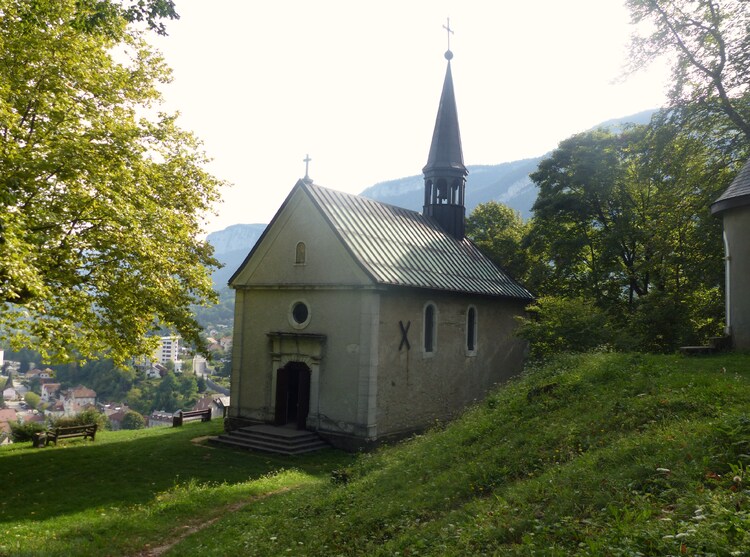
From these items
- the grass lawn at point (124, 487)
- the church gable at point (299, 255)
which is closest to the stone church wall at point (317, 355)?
the church gable at point (299, 255)

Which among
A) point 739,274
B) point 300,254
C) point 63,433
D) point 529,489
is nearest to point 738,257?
point 739,274

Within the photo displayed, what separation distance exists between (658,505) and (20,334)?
48.9 feet

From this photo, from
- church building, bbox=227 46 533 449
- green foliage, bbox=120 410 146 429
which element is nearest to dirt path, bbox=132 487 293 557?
church building, bbox=227 46 533 449

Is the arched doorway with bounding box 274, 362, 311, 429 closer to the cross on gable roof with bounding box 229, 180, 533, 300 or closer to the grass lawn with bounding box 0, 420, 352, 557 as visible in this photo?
the grass lawn with bounding box 0, 420, 352, 557

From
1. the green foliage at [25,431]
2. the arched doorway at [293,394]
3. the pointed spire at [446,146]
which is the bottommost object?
the green foliage at [25,431]

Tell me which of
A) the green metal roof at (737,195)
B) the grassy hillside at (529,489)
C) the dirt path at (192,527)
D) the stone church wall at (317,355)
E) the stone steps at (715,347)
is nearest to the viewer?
the grassy hillside at (529,489)

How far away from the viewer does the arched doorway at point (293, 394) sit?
20.4 metres

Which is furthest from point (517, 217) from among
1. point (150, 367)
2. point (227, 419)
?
point (150, 367)

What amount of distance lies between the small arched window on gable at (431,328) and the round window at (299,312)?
4.73 meters

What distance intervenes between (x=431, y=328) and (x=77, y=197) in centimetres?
1330

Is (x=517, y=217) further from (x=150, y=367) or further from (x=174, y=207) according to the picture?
(x=150, y=367)

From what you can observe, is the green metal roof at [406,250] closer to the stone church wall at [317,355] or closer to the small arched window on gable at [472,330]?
the small arched window on gable at [472,330]

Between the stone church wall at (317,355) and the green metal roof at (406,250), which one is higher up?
Result: the green metal roof at (406,250)

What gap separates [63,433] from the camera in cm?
2070
